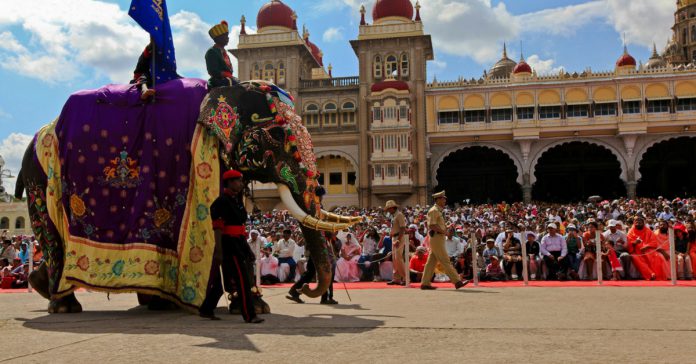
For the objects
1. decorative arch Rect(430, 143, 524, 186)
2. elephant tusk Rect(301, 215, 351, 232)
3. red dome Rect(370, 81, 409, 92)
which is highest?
red dome Rect(370, 81, 409, 92)

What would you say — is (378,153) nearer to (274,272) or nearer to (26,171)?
(274,272)

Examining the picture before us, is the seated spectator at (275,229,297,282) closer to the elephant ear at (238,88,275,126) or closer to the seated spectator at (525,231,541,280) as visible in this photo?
the seated spectator at (525,231,541,280)

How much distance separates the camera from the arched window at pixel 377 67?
1511 inches

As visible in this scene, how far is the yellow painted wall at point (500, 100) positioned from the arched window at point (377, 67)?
650 cm

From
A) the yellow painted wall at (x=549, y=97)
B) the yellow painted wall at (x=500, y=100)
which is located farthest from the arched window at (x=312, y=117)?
the yellow painted wall at (x=549, y=97)

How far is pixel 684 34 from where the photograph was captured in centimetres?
6231

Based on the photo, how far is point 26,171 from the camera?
7309mm

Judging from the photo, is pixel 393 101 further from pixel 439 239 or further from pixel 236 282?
pixel 236 282

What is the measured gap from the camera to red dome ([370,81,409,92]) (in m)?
36.6

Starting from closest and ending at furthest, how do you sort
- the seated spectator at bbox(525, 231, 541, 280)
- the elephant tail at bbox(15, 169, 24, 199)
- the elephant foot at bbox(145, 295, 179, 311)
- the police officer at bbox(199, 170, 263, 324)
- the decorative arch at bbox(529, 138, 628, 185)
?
the police officer at bbox(199, 170, 263, 324)
the elephant foot at bbox(145, 295, 179, 311)
the elephant tail at bbox(15, 169, 24, 199)
the seated spectator at bbox(525, 231, 541, 280)
the decorative arch at bbox(529, 138, 628, 185)

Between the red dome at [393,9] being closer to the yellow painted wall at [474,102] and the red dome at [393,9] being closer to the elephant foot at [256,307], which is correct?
the yellow painted wall at [474,102]

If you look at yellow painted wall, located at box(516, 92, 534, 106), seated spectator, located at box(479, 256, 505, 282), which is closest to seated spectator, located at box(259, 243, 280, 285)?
seated spectator, located at box(479, 256, 505, 282)

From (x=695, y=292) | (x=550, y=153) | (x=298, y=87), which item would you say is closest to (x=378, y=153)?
(x=298, y=87)

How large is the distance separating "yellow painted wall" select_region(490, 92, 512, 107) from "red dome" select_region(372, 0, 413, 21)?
23.1 ft
